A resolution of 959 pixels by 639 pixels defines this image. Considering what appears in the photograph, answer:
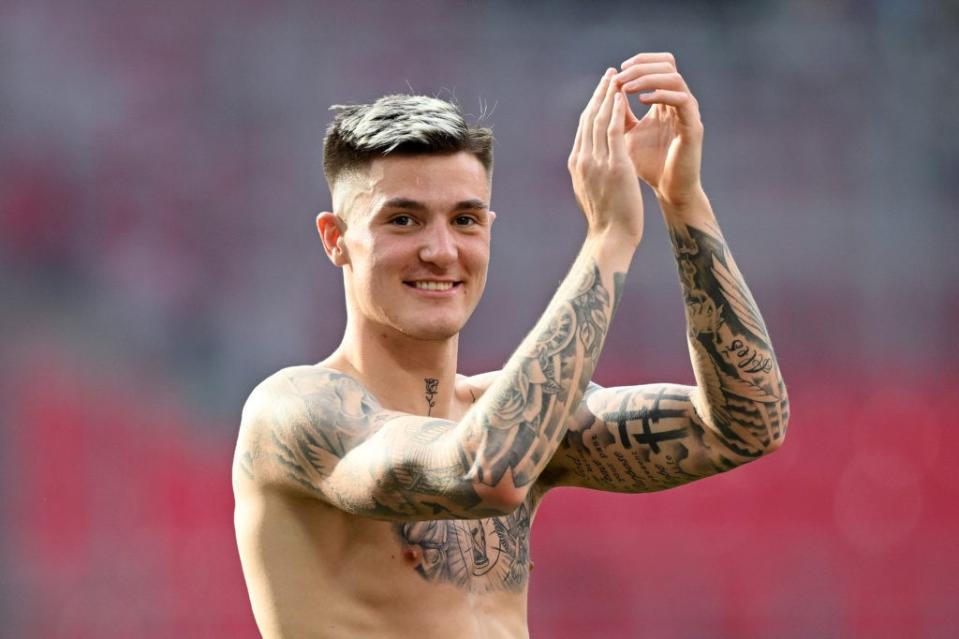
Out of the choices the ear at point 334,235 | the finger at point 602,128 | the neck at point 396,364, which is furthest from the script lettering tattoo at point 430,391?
the finger at point 602,128

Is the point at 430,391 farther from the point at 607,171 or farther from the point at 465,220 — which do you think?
the point at 607,171

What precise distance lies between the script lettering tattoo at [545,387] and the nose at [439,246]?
279 millimetres

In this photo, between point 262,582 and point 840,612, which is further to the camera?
point 840,612

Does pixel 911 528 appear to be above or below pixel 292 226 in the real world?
below

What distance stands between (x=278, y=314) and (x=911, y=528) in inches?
106

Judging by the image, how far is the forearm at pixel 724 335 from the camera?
2645 millimetres

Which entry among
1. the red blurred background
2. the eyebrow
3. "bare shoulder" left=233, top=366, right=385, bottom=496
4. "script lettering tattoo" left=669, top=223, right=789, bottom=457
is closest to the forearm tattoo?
"script lettering tattoo" left=669, top=223, right=789, bottom=457

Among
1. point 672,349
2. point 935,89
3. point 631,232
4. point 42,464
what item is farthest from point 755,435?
point 935,89

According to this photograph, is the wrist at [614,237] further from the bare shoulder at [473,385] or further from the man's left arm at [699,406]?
the bare shoulder at [473,385]

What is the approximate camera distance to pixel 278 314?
5402mm

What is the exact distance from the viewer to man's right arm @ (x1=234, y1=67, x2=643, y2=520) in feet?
7.34

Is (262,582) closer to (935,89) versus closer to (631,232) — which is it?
(631,232)

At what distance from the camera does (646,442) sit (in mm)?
2826

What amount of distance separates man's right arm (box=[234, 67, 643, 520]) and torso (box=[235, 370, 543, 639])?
→ 0.33 feet
